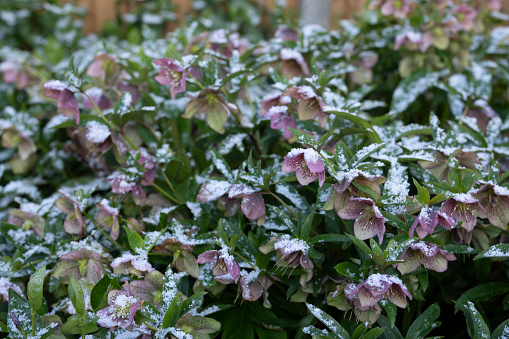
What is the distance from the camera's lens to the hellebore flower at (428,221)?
2.46 ft

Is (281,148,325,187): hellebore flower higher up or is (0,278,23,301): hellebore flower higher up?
(281,148,325,187): hellebore flower

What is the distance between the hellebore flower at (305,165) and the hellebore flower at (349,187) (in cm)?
4

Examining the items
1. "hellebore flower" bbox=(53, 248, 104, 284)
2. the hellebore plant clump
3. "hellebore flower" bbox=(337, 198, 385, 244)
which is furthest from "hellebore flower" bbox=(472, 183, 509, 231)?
"hellebore flower" bbox=(53, 248, 104, 284)

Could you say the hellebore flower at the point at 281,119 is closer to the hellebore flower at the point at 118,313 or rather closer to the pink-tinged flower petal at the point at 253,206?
the pink-tinged flower petal at the point at 253,206

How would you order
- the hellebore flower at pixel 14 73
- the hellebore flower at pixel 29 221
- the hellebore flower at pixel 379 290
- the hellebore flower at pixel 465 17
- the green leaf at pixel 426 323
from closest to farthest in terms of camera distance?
the hellebore flower at pixel 379 290 → the green leaf at pixel 426 323 → the hellebore flower at pixel 29 221 → the hellebore flower at pixel 465 17 → the hellebore flower at pixel 14 73

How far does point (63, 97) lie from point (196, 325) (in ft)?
1.85

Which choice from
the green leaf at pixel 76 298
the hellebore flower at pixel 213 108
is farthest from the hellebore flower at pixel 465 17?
the green leaf at pixel 76 298

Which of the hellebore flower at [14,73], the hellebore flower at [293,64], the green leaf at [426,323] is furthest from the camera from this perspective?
the hellebore flower at [14,73]

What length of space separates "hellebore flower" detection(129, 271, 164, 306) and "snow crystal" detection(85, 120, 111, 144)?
327 millimetres

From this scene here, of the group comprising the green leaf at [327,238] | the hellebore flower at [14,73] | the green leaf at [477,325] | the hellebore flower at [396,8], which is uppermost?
the hellebore flower at [396,8]

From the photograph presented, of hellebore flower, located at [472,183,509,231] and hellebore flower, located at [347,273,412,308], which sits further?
hellebore flower, located at [472,183,509,231]

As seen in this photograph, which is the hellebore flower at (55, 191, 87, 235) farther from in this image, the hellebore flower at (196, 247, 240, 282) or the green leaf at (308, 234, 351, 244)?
the green leaf at (308, 234, 351, 244)

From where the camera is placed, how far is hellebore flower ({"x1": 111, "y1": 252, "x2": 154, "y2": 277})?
2.72ft

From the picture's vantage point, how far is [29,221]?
1105 mm
